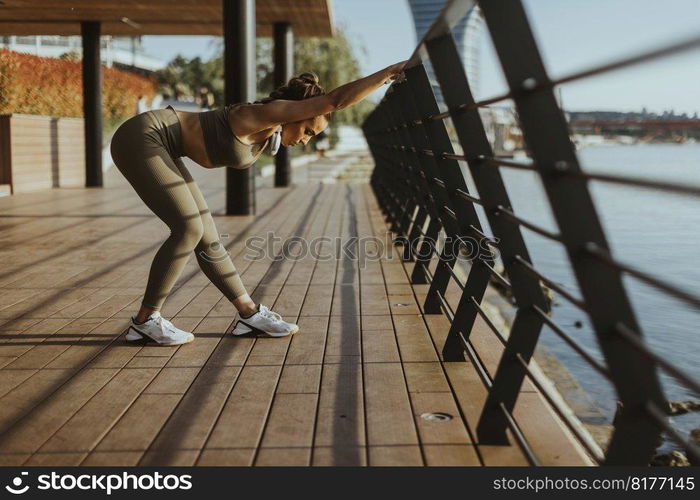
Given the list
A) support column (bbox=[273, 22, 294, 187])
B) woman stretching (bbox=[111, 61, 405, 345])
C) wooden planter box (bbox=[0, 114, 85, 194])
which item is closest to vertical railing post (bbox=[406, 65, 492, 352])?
woman stretching (bbox=[111, 61, 405, 345])

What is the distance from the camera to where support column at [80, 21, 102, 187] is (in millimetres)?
12484

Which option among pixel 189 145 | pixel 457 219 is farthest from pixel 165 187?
pixel 457 219

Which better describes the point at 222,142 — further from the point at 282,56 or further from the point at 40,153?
the point at 282,56

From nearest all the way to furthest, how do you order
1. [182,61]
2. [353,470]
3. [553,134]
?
1. [553,134]
2. [353,470]
3. [182,61]

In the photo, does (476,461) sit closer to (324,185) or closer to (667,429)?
(667,429)

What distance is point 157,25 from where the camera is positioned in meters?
14.0

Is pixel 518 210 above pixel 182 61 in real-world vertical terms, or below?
below

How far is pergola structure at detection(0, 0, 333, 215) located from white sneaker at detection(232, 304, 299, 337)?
538cm

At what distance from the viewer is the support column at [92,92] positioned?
12.5 metres

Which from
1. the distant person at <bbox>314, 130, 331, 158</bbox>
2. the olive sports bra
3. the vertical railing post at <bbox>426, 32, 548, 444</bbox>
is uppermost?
the distant person at <bbox>314, 130, 331, 158</bbox>

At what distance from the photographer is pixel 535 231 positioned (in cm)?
217


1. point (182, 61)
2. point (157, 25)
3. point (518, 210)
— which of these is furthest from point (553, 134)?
point (182, 61)

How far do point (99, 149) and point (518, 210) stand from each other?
13.9 m

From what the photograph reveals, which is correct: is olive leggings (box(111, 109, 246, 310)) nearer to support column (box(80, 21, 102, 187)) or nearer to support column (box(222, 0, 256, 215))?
support column (box(222, 0, 256, 215))
